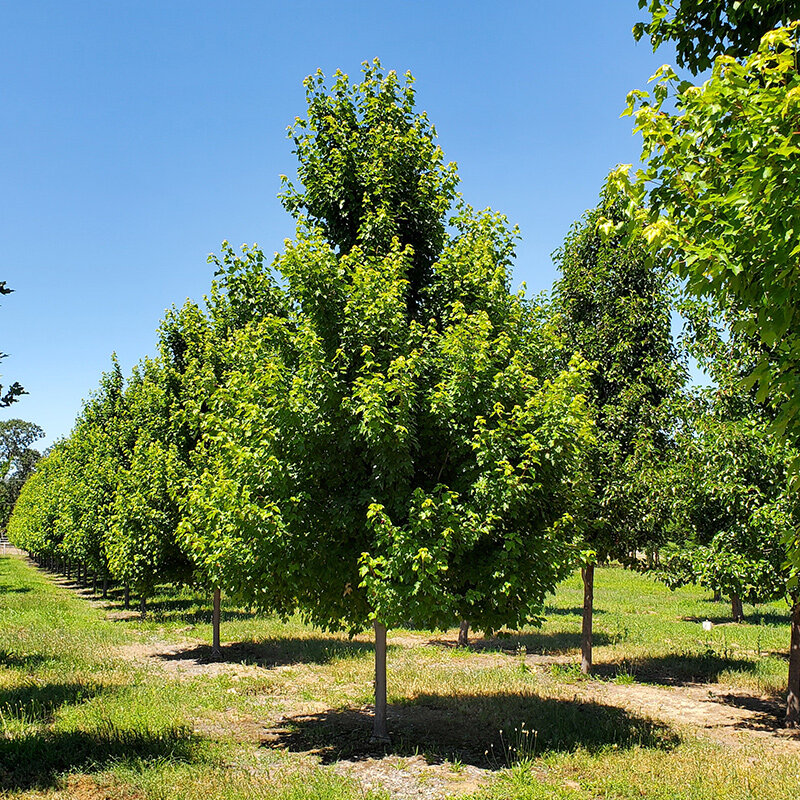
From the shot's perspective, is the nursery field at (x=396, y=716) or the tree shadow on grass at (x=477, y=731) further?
the tree shadow on grass at (x=477, y=731)

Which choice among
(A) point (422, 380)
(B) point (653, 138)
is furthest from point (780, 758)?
(B) point (653, 138)

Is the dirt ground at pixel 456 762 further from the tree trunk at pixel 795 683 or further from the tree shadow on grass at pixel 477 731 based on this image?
the tree trunk at pixel 795 683

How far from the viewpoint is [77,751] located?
9.77m

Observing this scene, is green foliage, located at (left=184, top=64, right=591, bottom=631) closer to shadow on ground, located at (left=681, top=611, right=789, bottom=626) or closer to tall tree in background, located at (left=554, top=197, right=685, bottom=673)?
tall tree in background, located at (left=554, top=197, right=685, bottom=673)

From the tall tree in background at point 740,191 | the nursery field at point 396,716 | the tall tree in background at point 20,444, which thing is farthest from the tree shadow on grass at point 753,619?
the tall tree in background at point 20,444

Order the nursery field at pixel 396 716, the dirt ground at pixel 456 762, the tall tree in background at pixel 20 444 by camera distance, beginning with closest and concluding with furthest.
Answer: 1. the nursery field at pixel 396 716
2. the dirt ground at pixel 456 762
3. the tall tree in background at pixel 20 444

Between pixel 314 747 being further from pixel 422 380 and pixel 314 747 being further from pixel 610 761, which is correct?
pixel 422 380

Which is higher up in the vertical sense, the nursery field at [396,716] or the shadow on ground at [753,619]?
the nursery field at [396,716]

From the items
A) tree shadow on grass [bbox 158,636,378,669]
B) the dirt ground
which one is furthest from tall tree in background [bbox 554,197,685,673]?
tree shadow on grass [bbox 158,636,378,669]

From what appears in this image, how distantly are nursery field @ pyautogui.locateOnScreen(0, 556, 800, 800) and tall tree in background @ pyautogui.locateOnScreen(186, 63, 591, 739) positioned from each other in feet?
6.67

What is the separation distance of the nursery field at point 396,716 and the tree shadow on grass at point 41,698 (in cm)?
6

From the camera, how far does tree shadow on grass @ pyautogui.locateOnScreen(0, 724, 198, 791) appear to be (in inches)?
349

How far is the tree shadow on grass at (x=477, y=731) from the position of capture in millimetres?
10508

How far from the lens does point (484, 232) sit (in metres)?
11.6
